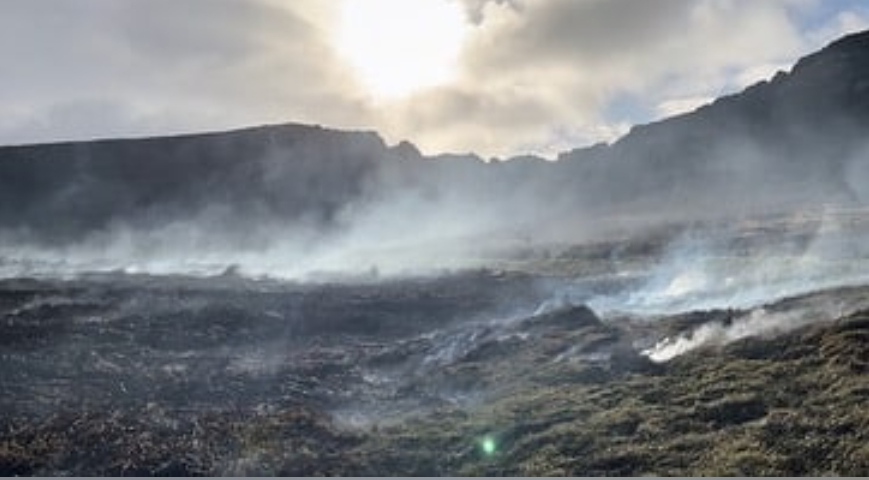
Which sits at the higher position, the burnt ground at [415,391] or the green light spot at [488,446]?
the burnt ground at [415,391]

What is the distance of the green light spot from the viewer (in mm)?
55419

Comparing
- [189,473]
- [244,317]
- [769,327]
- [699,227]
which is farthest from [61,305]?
[699,227]

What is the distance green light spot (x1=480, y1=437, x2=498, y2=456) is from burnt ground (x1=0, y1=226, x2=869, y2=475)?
0.13 meters

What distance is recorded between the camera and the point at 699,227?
170 meters

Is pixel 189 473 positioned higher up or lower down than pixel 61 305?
lower down

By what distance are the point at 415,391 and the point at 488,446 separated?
19.4 metres

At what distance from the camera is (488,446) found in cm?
5612

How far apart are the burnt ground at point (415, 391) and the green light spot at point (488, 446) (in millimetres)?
132

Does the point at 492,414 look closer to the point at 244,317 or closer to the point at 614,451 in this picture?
the point at 614,451

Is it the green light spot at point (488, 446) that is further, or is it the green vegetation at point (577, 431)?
the green light spot at point (488, 446)

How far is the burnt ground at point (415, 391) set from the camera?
53.1m

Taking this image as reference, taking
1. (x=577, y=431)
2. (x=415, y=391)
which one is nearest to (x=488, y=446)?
(x=577, y=431)

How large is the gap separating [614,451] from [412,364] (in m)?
34.5

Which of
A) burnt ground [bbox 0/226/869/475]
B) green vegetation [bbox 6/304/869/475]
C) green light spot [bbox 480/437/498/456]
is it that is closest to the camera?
green vegetation [bbox 6/304/869/475]
